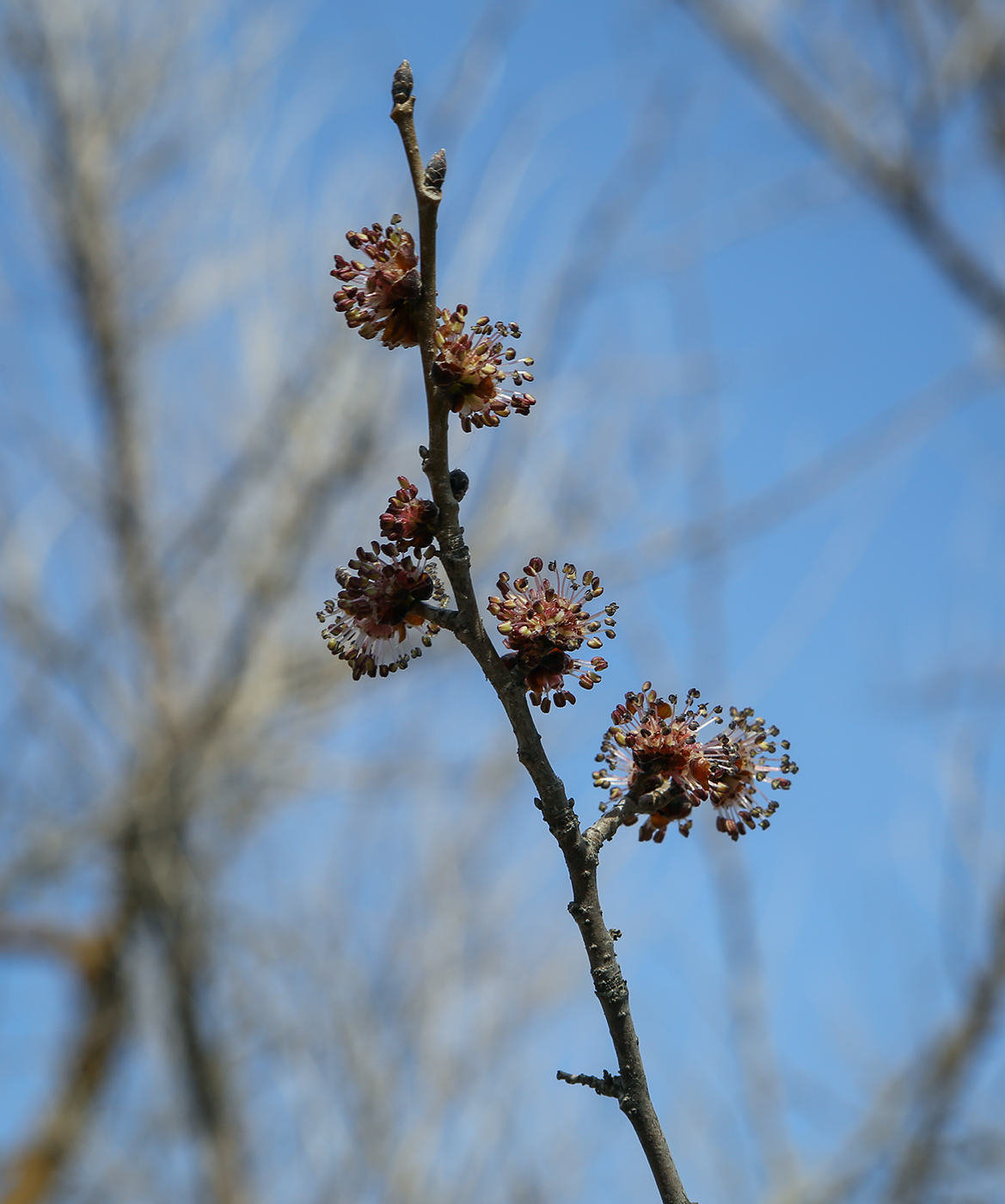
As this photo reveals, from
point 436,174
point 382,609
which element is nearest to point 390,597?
point 382,609

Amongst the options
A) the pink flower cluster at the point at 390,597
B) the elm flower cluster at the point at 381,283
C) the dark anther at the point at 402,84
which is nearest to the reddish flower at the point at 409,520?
the pink flower cluster at the point at 390,597

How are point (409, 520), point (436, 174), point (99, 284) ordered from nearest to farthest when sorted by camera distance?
point (436, 174)
point (409, 520)
point (99, 284)

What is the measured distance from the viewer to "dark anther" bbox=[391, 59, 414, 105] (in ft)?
3.82

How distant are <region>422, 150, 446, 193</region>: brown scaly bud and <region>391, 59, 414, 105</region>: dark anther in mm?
68

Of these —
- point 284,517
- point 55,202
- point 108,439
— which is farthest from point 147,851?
point 55,202

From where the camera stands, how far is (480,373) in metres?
1.33

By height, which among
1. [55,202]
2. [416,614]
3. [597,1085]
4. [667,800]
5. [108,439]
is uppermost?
[55,202]

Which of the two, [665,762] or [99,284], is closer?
[665,762]

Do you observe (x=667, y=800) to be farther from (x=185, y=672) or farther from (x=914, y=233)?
(x=185, y=672)

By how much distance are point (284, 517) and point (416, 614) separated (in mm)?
5080

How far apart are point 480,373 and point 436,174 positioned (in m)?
0.24

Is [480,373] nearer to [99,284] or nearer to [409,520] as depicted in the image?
[409,520]

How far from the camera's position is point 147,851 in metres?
5.87

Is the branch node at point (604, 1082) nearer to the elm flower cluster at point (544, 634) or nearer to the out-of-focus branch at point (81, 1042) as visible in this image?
the elm flower cluster at point (544, 634)
